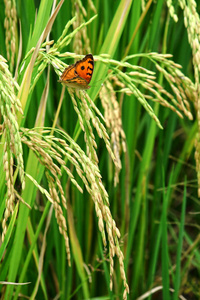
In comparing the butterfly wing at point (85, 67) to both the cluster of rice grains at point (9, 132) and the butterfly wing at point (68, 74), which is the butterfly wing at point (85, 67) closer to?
the butterfly wing at point (68, 74)

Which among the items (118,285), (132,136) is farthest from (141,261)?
(132,136)

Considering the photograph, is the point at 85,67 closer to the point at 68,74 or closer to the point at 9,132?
the point at 68,74

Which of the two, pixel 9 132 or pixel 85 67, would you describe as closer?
pixel 9 132

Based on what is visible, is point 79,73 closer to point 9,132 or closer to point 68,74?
point 68,74

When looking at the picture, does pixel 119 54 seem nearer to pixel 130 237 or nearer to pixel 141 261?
pixel 130 237

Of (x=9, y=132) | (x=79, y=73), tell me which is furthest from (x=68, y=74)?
(x=9, y=132)

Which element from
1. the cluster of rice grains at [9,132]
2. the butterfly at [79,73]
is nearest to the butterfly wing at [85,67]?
the butterfly at [79,73]

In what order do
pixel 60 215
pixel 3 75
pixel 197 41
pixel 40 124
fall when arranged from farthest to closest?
pixel 40 124, pixel 197 41, pixel 60 215, pixel 3 75

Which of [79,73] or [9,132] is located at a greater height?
[79,73]

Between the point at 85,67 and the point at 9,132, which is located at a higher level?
the point at 85,67
